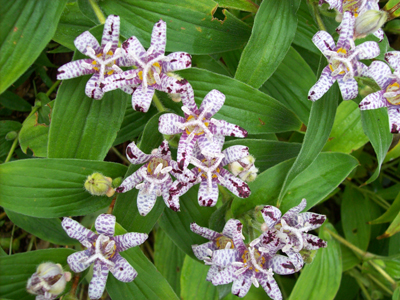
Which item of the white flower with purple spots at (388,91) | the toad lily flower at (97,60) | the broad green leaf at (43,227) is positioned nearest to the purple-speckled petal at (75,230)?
the toad lily flower at (97,60)

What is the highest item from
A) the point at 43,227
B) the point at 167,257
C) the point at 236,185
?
the point at 236,185

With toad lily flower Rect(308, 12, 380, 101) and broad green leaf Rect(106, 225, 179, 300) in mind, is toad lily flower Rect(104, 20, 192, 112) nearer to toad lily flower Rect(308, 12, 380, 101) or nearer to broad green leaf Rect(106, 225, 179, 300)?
toad lily flower Rect(308, 12, 380, 101)

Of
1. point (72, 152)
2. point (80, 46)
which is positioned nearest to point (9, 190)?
point (72, 152)

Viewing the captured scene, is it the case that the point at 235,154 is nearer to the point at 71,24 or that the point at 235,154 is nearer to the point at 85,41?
the point at 85,41

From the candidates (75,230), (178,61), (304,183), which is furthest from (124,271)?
(304,183)

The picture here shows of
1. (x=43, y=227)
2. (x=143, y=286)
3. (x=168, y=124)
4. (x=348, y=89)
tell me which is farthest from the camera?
(x=43, y=227)

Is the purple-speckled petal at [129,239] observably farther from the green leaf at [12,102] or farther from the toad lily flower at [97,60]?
the green leaf at [12,102]

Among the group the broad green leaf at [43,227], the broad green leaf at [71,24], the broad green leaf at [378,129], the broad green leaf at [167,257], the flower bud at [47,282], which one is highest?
the broad green leaf at [378,129]
